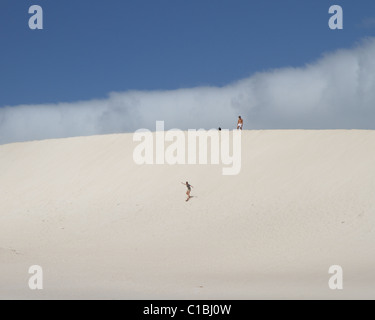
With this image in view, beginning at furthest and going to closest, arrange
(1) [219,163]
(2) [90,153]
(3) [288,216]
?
1. (2) [90,153]
2. (1) [219,163]
3. (3) [288,216]

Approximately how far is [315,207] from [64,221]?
35.7 feet

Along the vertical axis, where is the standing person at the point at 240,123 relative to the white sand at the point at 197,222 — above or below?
above

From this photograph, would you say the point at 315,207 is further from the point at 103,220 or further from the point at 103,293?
the point at 103,293

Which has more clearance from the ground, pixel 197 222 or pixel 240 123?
pixel 240 123

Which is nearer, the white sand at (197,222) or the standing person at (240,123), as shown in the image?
the white sand at (197,222)

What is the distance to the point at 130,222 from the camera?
24.2m

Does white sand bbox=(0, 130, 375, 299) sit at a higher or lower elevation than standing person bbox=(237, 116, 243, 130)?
lower

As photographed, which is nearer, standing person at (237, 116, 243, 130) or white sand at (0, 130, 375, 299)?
white sand at (0, 130, 375, 299)

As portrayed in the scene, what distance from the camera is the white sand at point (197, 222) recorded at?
15.2 meters

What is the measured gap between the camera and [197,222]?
75.2ft

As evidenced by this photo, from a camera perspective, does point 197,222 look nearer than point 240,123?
Yes

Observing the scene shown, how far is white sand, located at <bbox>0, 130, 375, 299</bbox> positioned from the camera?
1517 centimetres
